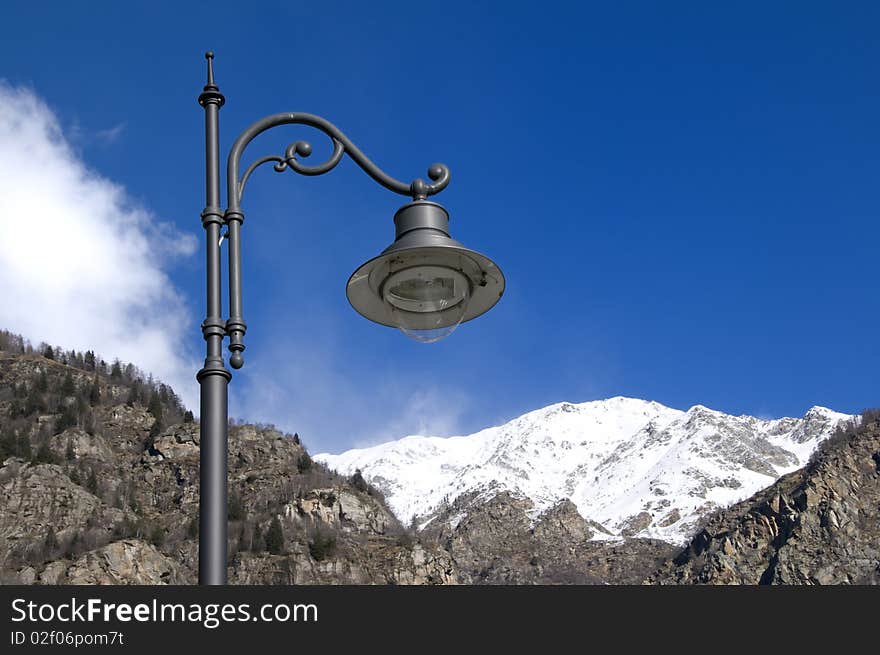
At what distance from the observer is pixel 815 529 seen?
145m

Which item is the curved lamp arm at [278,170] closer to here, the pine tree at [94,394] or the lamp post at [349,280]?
the lamp post at [349,280]

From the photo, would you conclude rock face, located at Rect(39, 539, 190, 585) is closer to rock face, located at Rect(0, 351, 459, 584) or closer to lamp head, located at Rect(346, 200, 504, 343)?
rock face, located at Rect(0, 351, 459, 584)

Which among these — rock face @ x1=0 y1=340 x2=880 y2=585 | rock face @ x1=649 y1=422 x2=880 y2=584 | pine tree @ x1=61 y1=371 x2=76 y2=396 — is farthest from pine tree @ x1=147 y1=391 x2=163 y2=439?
rock face @ x1=649 y1=422 x2=880 y2=584

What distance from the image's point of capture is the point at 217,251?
593 centimetres

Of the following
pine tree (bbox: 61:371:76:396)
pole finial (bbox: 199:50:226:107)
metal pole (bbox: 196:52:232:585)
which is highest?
pine tree (bbox: 61:371:76:396)

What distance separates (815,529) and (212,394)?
490ft

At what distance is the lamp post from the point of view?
5430mm

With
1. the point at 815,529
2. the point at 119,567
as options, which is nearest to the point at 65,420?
the point at 119,567

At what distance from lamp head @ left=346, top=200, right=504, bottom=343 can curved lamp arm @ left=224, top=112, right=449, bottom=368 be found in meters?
0.25

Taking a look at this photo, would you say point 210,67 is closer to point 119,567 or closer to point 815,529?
point 119,567

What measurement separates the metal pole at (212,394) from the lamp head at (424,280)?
3.20 feet
